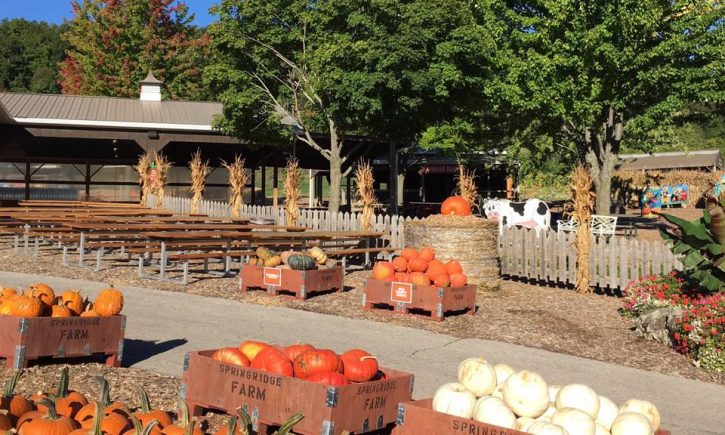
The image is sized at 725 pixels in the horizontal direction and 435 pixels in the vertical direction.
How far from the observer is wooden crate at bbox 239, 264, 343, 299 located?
1317 cm

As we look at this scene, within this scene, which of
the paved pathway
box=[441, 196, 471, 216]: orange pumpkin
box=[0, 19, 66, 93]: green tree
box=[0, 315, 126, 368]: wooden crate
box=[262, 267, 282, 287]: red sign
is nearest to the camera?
box=[0, 315, 126, 368]: wooden crate

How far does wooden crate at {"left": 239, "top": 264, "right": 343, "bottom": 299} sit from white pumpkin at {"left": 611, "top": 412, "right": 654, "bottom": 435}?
8.91 metres

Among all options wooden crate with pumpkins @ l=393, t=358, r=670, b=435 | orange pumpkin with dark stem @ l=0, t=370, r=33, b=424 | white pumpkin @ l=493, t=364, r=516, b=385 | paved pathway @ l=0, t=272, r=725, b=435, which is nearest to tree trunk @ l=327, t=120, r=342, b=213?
paved pathway @ l=0, t=272, r=725, b=435

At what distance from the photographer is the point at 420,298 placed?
12.0 meters

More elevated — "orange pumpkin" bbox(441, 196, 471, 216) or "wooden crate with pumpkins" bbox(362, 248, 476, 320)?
"orange pumpkin" bbox(441, 196, 471, 216)

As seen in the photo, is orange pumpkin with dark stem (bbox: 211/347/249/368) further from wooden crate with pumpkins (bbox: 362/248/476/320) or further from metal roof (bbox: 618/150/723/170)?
metal roof (bbox: 618/150/723/170)

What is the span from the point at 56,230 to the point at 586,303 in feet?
37.1

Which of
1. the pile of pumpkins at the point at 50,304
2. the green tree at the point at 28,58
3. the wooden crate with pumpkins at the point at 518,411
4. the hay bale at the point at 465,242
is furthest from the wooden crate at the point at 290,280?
the green tree at the point at 28,58

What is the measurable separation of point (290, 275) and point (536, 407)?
8.83 meters

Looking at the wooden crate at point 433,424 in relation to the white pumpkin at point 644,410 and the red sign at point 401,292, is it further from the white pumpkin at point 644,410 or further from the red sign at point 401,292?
the red sign at point 401,292

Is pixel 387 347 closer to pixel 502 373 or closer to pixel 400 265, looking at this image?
pixel 400 265

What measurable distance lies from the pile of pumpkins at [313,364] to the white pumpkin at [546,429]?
4.89ft

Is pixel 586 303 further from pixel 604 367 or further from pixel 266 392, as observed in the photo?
pixel 266 392

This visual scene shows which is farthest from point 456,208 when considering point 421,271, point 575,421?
point 575,421
